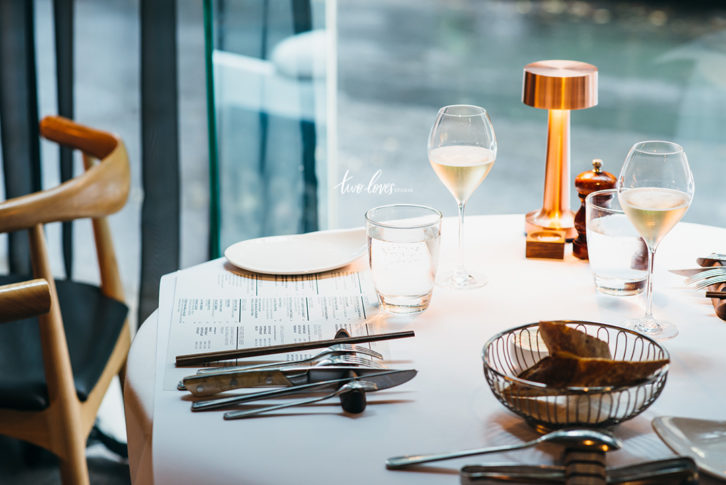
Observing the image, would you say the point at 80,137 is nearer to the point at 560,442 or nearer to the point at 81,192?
the point at 81,192

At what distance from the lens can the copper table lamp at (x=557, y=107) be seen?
1.06 meters

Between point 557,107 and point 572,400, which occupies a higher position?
point 557,107

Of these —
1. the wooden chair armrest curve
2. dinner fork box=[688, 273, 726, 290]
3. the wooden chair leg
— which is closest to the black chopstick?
dinner fork box=[688, 273, 726, 290]

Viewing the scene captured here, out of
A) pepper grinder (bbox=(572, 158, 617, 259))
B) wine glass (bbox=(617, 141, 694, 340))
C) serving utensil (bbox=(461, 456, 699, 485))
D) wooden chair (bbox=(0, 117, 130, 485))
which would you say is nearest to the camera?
serving utensil (bbox=(461, 456, 699, 485))

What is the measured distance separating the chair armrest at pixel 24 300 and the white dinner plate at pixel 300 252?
0.78 feet

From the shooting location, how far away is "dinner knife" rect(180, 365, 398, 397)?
71cm

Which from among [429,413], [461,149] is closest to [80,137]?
[461,149]

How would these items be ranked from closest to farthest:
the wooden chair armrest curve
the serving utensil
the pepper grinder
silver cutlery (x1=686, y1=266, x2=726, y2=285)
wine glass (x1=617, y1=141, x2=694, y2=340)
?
the serving utensil
wine glass (x1=617, y1=141, x2=694, y2=340)
silver cutlery (x1=686, y1=266, x2=726, y2=285)
the pepper grinder
the wooden chair armrest curve

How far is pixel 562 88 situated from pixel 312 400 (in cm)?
60

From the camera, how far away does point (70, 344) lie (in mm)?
1288

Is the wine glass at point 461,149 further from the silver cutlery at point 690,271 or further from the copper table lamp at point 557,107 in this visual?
the silver cutlery at point 690,271

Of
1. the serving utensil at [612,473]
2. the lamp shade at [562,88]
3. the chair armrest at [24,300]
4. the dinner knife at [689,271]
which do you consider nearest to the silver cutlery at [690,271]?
the dinner knife at [689,271]

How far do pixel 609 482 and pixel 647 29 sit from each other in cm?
653

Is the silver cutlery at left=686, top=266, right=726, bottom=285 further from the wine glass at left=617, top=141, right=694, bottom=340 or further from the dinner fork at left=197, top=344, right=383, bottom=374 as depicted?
the dinner fork at left=197, top=344, right=383, bottom=374
